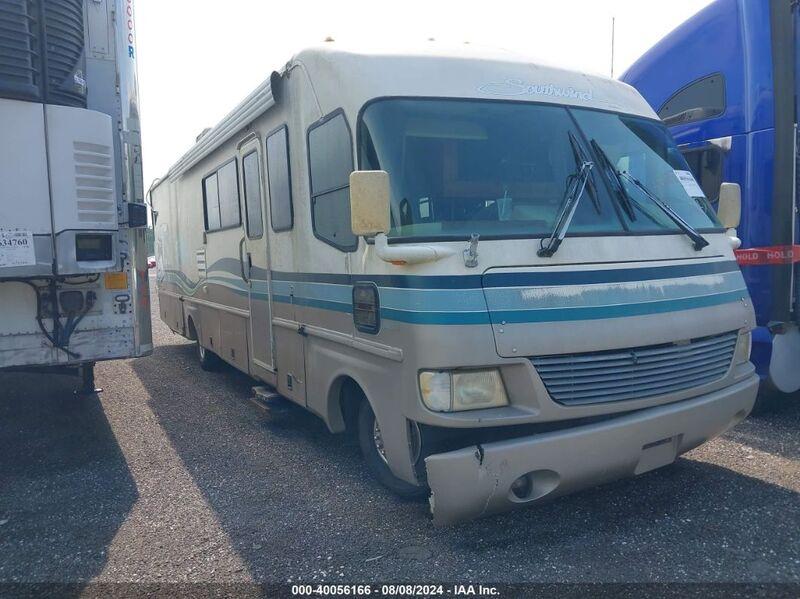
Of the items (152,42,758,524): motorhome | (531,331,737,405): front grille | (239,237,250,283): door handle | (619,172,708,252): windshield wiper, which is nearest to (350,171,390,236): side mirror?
(152,42,758,524): motorhome

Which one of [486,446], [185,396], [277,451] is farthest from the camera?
[185,396]

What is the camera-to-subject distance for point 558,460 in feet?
11.6

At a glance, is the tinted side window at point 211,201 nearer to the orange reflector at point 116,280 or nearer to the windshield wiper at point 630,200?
the orange reflector at point 116,280

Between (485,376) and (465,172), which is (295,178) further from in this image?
(485,376)

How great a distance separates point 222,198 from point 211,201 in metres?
0.53

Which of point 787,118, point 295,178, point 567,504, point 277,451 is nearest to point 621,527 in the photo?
point 567,504

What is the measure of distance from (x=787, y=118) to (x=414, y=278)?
4195 millimetres

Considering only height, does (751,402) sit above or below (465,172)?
below

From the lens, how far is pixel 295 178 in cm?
504

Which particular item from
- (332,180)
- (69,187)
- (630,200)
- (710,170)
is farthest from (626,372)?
(69,187)

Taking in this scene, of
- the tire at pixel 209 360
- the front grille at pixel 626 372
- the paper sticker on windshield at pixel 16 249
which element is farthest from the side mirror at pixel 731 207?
the tire at pixel 209 360

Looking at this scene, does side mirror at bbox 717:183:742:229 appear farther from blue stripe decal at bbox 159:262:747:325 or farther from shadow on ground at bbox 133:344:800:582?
shadow on ground at bbox 133:344:800:582

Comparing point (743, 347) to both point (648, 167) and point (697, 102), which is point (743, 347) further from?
point (697, 102)

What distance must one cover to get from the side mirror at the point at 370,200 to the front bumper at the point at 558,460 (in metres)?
1.23
